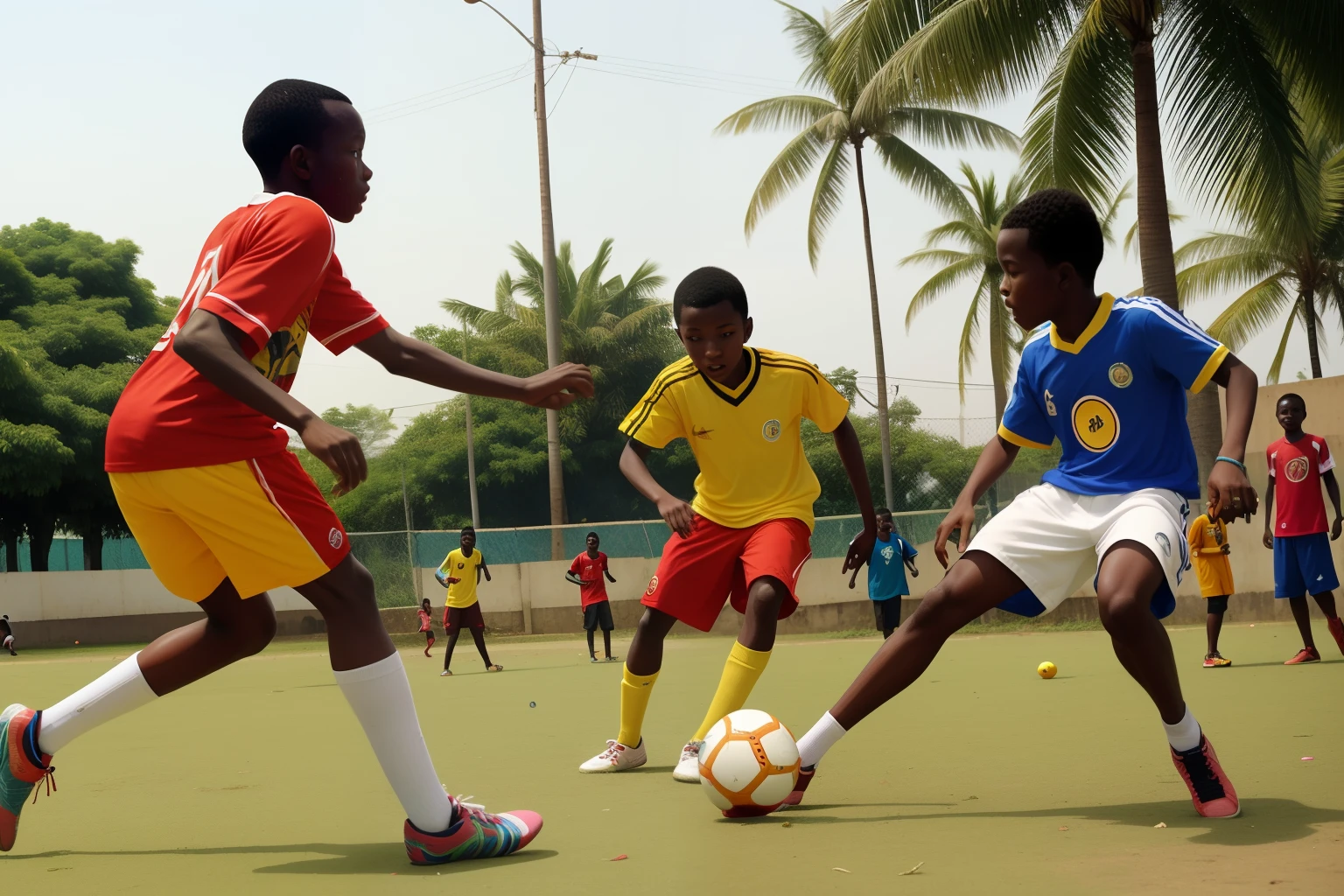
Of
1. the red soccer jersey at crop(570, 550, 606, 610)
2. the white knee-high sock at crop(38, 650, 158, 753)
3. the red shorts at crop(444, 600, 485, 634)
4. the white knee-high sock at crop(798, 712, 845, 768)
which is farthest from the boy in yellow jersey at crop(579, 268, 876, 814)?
the red soccer jersey at crop(570, 550, 606, 610)

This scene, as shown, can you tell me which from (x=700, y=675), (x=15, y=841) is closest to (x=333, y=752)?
(x=15, y=841)

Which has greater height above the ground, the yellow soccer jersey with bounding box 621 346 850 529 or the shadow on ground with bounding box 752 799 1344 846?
the yellow soccer jersey with bounding box 621 346 850 529

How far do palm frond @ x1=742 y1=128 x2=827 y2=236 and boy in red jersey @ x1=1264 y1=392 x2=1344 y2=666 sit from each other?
21.9 m

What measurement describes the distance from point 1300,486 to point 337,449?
896 centimetres

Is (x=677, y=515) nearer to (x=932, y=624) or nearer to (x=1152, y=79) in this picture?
(x=932, y=624)

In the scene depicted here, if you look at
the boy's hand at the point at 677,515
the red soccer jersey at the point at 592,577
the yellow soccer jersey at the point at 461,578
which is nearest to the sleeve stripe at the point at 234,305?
the boy's hand at the point at 677,515

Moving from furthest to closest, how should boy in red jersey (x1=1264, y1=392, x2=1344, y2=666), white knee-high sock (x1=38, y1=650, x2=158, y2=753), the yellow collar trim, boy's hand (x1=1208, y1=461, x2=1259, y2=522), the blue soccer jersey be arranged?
boy in red jersey (x1=1264, y1=392, x2=1344, y2=666) → the yellow collar trim → the blue soccer jersey → white knee-high sock (x1=38, y1=650, x2=158, y2=753) → boy's hand (x1=1208, y1=461, x2=1259, y2=522)

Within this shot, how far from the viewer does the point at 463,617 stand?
1600cm

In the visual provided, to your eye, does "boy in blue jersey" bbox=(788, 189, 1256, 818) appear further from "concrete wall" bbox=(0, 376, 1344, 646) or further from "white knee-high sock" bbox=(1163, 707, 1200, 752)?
"concrete wall" bbox=(0, 376, 1344, 646)

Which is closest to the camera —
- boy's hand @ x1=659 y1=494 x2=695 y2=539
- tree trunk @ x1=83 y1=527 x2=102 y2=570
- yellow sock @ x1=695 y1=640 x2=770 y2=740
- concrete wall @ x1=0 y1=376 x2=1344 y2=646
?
boy's hand @ x1=659 y1=494 x2=695 y2=539

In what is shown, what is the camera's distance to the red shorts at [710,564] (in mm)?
5184

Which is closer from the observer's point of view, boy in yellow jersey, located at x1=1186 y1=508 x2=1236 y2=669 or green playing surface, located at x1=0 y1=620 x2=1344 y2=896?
green playing surface, located at x1=0 y1=620 x2=1344 y2=896

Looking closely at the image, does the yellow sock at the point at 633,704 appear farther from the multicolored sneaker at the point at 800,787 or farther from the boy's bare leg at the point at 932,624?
the boy's bare leg at the point at 932,624

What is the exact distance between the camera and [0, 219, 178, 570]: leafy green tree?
1095 inches
